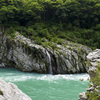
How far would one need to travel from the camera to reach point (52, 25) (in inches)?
1139

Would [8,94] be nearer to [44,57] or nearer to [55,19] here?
[44,57]

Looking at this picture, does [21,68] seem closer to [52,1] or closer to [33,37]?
[33,37]

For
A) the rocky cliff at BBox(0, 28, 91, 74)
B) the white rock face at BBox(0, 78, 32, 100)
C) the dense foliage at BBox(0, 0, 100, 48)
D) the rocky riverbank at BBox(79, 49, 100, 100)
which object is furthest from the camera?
the dense foliage at BBox(0, 0, 100, 48)

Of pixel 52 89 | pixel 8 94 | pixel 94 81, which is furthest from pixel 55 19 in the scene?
pixel 8 94

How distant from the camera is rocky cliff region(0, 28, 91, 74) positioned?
806 inches

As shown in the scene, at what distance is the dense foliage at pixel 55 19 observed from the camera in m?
25.7

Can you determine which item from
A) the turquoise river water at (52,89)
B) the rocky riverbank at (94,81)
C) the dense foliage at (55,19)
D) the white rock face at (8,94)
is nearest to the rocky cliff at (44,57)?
the dense foliage at (55,19)

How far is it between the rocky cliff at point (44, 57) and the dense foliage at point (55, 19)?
2601 millimetres

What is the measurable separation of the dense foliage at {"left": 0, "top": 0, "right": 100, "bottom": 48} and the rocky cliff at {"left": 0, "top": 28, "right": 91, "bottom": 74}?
2.60 m

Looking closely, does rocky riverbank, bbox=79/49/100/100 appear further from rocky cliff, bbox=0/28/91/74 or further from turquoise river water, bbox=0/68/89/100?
rocky cliff, bbox=0/28/91/74

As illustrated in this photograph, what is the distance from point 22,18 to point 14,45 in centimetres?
798

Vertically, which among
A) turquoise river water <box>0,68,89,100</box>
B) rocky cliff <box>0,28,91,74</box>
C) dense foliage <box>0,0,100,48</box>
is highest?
dense foliage <box>0,0,100,48</box>

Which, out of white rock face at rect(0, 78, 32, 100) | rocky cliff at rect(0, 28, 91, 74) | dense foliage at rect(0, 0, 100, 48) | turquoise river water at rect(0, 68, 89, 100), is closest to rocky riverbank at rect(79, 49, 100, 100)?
turquoise river water at rect(0, 68, 89, 100)

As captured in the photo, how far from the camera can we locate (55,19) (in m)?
31.5
